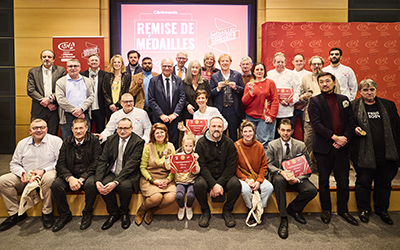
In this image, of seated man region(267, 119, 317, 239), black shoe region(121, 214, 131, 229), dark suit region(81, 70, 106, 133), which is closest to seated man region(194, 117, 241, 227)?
seated man region(267, 119, 317, 239)

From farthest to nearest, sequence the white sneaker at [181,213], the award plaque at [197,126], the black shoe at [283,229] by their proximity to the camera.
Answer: the award plaque at [197,126] → the white sneaker at [181,213] → the black shoe at [283,229]

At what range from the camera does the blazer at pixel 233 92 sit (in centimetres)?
403

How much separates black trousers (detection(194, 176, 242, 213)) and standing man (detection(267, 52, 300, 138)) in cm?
139

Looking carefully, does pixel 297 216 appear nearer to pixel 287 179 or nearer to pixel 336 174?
pixel 287 179

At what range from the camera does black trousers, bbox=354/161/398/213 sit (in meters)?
3.19

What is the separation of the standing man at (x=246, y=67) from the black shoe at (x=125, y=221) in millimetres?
2450

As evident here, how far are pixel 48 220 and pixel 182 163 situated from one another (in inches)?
60.7

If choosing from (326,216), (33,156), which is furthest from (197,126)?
(33,156)

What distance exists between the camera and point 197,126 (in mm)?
3561

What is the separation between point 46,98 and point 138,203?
2.02m

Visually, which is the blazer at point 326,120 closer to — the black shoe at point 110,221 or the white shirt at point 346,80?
the white shirt at point 346,80

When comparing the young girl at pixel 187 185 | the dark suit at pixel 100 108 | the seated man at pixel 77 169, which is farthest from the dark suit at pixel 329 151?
the dark suit at pixel 100 108

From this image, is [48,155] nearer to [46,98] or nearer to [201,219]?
[46,98]

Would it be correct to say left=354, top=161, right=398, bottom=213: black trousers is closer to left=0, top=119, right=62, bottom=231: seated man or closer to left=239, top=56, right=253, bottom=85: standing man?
left=239, top=56, right=253, bottom=85: standing man
